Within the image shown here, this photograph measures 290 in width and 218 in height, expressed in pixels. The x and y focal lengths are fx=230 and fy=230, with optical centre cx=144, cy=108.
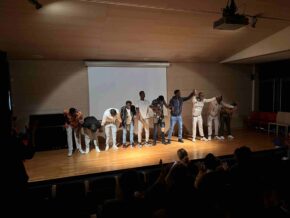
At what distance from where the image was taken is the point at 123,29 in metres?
4.97

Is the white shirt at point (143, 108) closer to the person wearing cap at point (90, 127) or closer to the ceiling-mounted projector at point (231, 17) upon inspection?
the person wearing cap at point (90, 127)

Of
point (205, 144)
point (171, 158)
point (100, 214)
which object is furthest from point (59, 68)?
point (100, 214)

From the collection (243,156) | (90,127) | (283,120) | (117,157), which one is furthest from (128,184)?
(283,120)

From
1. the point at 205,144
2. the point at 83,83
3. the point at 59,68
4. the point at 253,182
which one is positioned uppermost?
the point at 59,68

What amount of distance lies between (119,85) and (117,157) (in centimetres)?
253

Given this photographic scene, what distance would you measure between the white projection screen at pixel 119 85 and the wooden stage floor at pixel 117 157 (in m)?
1.61

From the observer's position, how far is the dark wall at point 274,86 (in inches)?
305

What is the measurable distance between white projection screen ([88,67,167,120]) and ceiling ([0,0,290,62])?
480 mm

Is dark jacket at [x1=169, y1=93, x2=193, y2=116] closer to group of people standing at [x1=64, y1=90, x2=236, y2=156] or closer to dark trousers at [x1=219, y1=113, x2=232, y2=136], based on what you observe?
group of people standing at [x1=64, y1=90, x2=236, y2=156]

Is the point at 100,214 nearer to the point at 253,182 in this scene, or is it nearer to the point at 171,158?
the point at 253,182

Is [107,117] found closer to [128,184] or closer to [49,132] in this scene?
[49,132]

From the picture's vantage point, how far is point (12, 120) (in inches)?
221

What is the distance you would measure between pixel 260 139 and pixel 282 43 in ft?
→ 8.68

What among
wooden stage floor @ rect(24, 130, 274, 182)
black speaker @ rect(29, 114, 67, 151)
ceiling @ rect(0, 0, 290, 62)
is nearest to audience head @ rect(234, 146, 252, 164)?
wooden stage floor @ rect(24, 130, 274, 182)
